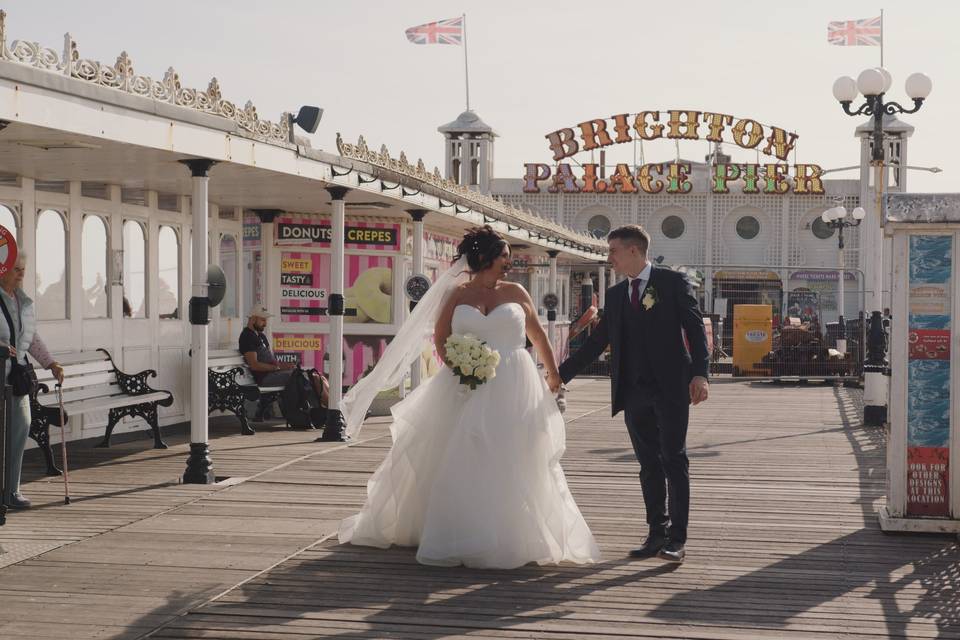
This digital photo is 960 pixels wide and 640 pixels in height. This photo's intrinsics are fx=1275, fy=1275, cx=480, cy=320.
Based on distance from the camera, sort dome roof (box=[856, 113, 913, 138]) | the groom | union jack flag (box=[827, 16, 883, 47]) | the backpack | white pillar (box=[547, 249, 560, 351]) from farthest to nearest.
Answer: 1. dome roof (box=[856, 113, 913, 138])
2. union jack flag (box=[827, 16, 883, 47])
3. white pillar (box=[547, 249, 560, 351])
4. the backpack
5. the groom

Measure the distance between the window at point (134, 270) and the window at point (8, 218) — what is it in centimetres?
191

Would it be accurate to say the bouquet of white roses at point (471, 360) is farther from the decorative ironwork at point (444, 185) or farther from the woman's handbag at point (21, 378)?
the decorative ironwork at point (444, 185)

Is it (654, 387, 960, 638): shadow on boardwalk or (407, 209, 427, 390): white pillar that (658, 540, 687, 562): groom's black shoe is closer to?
(654, 387, 960, 638): shadow on boardwalk

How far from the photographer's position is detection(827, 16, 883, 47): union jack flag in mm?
39656

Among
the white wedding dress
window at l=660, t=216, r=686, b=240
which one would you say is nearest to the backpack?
the white wedding dress

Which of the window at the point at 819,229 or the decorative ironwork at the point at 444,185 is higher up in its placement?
the window at the point at 819,229

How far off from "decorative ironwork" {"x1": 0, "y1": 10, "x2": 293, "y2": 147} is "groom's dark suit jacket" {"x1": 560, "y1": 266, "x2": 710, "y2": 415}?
393cm

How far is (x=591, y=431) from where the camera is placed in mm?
15641

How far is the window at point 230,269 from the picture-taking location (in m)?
16.6

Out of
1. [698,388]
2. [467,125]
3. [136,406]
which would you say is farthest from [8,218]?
[467,125]

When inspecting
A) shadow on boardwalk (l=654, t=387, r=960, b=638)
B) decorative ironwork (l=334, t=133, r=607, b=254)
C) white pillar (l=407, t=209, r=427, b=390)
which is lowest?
shadow on boardwalk (l=654, t=387, r=960, b=638)

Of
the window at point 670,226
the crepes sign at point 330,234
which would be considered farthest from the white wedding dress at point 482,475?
the window at point 670,226

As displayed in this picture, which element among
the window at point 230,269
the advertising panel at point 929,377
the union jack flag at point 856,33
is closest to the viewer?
the advertising panel at point 929,377

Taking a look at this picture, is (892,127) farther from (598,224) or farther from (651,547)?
(651,547)
